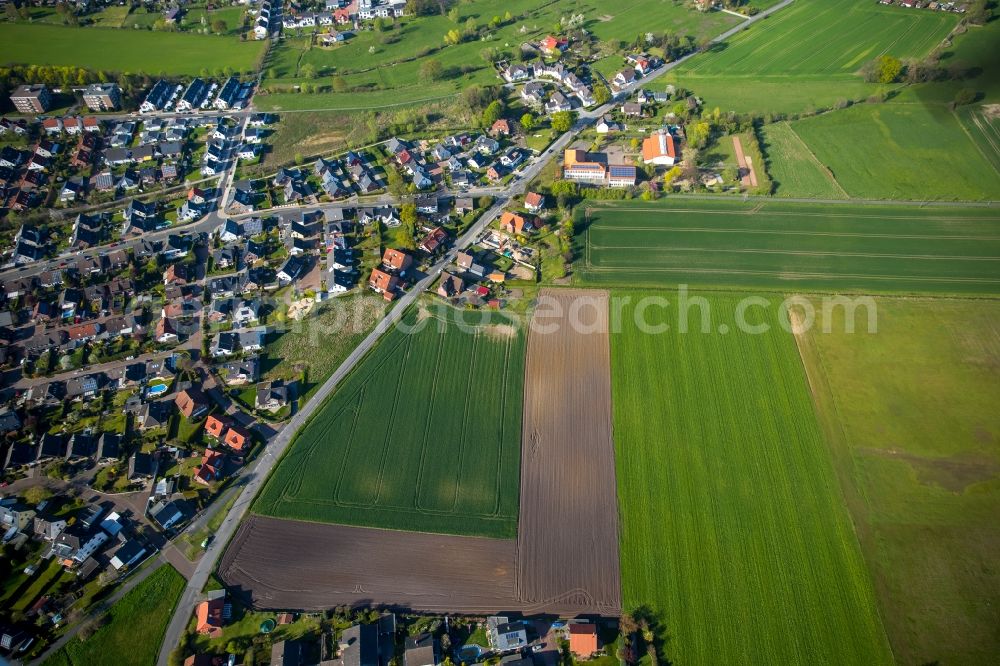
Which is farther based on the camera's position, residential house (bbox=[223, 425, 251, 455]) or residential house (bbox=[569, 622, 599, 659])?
residential house (bbox=[223, 425, 251, 455])

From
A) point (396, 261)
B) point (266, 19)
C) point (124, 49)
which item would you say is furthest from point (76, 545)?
point (266, 19)

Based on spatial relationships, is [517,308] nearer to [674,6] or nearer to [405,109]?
[405,109]

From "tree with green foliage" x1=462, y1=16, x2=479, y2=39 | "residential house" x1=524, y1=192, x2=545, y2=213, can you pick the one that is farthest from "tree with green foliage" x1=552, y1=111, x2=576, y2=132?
"tree with green foliage" x1=462, y1=16, x2=479, y2=39

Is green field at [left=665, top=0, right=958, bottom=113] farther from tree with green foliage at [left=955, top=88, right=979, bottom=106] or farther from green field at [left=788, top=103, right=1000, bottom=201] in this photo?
tree with green foliage at [left=955, top=88, right=979, bottom=106]

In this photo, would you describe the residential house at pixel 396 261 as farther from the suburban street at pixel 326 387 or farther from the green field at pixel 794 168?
the green field at pixel 794 168

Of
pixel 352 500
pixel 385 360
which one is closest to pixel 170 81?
pixel 385 360

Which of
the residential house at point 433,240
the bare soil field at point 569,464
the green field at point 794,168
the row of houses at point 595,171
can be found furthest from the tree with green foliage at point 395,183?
the green field at point 794,168
